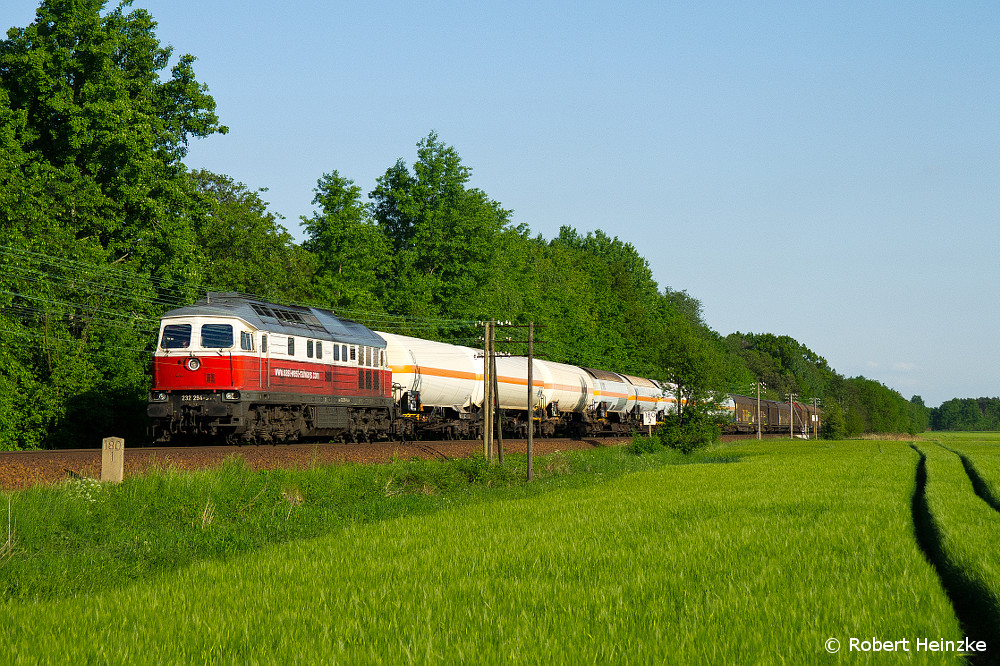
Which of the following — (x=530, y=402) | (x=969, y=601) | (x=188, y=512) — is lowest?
(x=188, y=512)

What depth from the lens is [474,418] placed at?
166 feet

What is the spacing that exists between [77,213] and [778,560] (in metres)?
42.3

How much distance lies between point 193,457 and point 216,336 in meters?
6.10

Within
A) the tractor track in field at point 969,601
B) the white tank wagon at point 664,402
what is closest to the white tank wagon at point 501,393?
the white tank wagon at point 664,402

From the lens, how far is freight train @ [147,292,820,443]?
31516mm

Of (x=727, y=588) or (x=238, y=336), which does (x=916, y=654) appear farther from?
(x=238, y=336)

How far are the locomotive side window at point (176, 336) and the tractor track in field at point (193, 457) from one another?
3439 mm

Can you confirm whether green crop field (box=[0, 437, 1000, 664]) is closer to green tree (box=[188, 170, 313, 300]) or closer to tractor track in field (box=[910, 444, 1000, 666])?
tractor track in field (box=[910, 444, 1000, 666])

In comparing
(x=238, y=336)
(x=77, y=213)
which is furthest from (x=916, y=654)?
(x=77, y=213)

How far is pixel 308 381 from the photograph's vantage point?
35.6 metres

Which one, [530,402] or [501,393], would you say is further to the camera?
[501,393]

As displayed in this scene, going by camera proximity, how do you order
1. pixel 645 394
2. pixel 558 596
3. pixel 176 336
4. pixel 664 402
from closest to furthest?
pixel 558 596 < pixel 176 336 < pixel 645 394 < pixel 664 402

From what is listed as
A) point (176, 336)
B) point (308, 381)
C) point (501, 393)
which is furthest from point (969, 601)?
point (501, 393)

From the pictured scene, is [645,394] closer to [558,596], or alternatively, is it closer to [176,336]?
[176,336]
